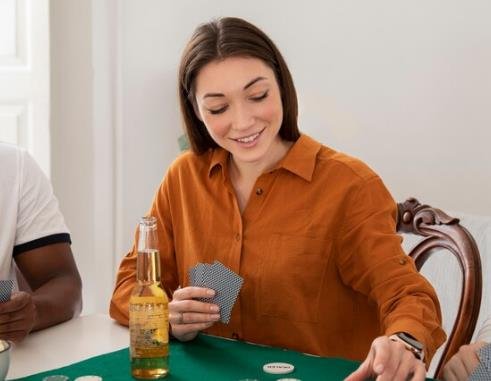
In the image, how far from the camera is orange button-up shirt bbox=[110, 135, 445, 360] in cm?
183

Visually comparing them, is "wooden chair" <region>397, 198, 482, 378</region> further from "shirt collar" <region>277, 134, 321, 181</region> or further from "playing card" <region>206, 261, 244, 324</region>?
"playing card" <region>206, 261, 244, 324</region>

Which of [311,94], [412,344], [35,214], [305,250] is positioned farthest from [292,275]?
[311,94]

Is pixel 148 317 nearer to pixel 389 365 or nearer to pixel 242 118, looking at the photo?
pixel 389 365

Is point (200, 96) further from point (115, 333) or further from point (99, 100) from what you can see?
point (99, 100)

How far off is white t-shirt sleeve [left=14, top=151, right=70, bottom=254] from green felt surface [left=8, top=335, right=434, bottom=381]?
53 centimetres

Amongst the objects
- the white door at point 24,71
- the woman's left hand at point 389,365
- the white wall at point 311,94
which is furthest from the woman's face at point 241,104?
the white door at point 24,71

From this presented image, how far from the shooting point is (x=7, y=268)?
2082 mm

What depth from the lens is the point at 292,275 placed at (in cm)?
184

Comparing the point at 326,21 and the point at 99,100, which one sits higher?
the point at 326,21

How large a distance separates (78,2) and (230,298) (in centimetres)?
255

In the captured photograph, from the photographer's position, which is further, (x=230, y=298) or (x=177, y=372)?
(x=230, y=298)

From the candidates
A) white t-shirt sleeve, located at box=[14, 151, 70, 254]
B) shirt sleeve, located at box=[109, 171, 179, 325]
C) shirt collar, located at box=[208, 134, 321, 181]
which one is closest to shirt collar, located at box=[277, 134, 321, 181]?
shirt collar, located at box=[208, 134, 321, 181]

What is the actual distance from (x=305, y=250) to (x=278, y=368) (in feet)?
1.27

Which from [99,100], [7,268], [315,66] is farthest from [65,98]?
[7,268]
